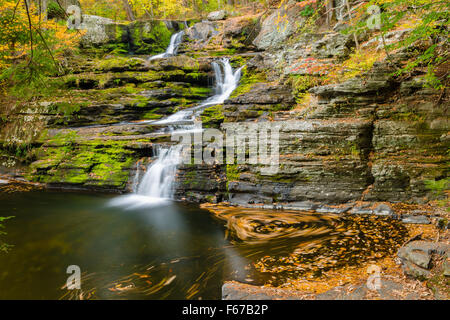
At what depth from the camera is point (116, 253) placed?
5207 mm

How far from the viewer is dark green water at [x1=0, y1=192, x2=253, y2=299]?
3967 mm

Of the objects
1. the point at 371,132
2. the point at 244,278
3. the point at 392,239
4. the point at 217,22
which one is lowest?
the point at 244,278

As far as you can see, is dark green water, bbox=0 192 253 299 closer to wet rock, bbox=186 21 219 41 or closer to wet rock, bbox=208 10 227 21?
wet rock, bbox=186 21 219 41

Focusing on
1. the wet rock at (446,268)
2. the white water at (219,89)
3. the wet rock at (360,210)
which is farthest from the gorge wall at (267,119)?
the wet rock at (446,268)

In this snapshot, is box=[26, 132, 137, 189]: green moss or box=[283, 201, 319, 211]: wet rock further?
box=[26, 132, 137, 189]: green moss

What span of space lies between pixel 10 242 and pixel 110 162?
15.4ft

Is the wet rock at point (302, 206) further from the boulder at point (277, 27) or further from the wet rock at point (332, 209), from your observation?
the boulder at point (277, 27)

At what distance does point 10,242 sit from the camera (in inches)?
221

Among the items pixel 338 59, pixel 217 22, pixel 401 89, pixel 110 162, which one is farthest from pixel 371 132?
pixel 217 22

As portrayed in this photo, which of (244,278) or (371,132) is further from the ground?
(371,132)

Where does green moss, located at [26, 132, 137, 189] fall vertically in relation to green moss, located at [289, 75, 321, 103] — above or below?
below

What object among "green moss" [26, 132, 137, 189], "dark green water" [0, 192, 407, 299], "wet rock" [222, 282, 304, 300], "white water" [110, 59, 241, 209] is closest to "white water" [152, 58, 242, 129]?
"white water" [110, 59, 241, 209]

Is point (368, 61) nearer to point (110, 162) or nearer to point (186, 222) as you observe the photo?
point (186, 222)

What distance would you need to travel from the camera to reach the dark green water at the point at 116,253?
13.0ft
